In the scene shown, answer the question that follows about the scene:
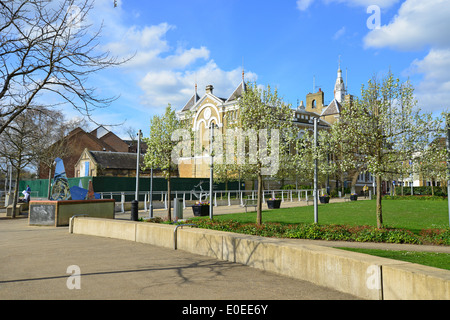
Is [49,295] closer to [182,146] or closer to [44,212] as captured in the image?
[44,212]

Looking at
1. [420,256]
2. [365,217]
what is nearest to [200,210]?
[365,217]

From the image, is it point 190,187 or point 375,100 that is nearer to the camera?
point 375,100

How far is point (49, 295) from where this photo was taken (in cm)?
541

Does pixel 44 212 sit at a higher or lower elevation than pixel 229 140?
lower

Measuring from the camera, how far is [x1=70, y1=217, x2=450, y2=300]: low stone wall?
14.6 feet

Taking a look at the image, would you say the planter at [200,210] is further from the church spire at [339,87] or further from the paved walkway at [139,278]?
the church spire at [339,87]

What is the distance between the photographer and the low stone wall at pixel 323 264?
4461 mm

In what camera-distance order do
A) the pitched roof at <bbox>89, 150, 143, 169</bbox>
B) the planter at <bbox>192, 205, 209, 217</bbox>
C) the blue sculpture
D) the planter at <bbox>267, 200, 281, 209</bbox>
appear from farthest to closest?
the pitched roof at <bbox>89, 150, 143, 169</bbox> → the planter at <bbox>267, 200, 281, 209</bbox> → the planter at <bbox>192, 205, 209, 217</bbox> → the blue sculpture

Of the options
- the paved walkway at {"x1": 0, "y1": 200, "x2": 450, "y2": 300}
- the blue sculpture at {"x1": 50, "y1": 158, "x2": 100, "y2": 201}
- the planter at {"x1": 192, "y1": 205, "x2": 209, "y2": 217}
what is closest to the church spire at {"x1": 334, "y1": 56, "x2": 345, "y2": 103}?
the planter at {"x1": 192, "y1": 205, "x2": 209, "y2": 217}

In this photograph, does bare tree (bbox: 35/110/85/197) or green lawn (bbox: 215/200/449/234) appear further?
bare tree (bbox: 35/110/85/197)

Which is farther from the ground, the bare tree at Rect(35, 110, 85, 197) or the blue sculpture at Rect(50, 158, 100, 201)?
the bare tree at Rect(35, 110, 85, 197)

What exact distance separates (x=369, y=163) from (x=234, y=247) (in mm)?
6754

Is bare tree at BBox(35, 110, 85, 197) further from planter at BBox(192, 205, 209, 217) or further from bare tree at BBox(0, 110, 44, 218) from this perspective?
planter at BBox(192, 205, 209, 217)
